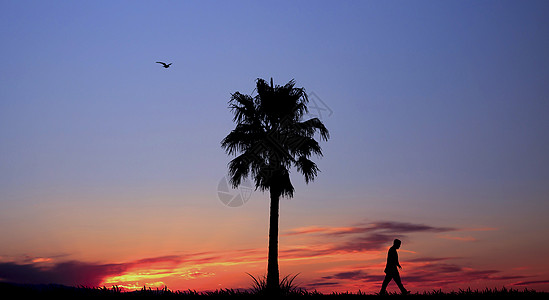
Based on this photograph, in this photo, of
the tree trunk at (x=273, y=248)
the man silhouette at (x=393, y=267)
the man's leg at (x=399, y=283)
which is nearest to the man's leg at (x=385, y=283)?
the man silhouette at (x=393, y=267)

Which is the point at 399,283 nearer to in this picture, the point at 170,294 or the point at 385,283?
the point at 385,283

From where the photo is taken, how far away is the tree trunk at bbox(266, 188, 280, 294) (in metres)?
30.2

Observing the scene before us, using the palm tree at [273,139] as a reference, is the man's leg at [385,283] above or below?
below

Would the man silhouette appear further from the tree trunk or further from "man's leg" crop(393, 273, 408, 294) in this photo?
the tree trunk

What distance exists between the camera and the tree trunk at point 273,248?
3023cm

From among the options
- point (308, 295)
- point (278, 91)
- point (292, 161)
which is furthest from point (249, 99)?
point (308, 295)

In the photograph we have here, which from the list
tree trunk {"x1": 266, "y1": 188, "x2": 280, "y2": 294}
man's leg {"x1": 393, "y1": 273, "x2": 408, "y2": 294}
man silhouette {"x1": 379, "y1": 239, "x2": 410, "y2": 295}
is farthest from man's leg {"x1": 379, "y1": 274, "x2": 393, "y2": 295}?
tree trunk {"x1": 266, "y1": 188, "x2": 280, "y2": 294}

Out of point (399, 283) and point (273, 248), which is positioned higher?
point (273, 248)

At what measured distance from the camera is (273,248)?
103 ft

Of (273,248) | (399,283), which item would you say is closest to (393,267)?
(399,283)

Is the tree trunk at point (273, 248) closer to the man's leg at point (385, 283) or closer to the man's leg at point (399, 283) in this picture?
the man's leg at point (385, 283)

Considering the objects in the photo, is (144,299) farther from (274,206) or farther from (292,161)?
(292,161)

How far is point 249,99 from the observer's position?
34.4 metres

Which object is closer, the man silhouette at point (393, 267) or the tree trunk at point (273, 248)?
the man silhouette at point (393, 267)
